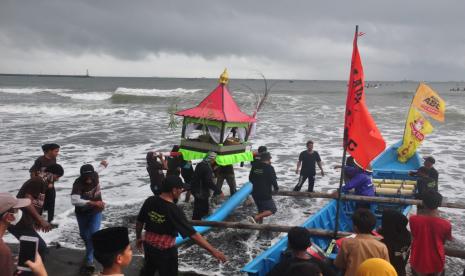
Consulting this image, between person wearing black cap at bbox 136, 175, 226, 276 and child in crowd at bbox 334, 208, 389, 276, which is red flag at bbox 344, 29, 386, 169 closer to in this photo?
child in crowd at bbox 334, 208, 389, 276

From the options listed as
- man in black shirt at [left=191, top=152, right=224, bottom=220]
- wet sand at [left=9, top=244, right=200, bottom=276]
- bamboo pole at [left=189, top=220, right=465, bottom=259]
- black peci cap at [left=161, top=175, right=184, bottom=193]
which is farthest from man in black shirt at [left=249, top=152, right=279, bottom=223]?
black peci cap at [left=161, top=175, right=184, bottom=193]

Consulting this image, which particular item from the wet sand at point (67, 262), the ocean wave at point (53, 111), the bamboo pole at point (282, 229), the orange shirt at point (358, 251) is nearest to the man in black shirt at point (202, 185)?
the bamboo pole at point (282, 229)

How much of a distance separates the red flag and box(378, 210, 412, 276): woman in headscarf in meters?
0.98

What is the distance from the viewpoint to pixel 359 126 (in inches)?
204

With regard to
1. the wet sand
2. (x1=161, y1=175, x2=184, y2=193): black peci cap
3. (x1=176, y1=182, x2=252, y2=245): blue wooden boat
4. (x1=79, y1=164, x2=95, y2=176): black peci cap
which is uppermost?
(x1=161, y1=175, x2=184, y2=193): black peci cap

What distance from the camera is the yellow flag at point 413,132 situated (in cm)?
983

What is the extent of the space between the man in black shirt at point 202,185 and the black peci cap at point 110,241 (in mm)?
4671

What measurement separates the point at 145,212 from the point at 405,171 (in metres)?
8.00

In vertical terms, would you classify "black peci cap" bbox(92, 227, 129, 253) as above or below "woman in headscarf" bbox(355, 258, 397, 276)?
above

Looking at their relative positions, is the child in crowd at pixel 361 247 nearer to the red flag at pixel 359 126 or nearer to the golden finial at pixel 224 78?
the red flag at pixel 359 126

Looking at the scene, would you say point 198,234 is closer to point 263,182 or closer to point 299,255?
point 299,255

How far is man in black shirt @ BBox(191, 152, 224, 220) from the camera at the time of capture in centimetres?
757

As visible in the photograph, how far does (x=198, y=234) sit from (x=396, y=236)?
2121 millimetres

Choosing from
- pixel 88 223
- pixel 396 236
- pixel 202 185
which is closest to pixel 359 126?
pixel 396 236
